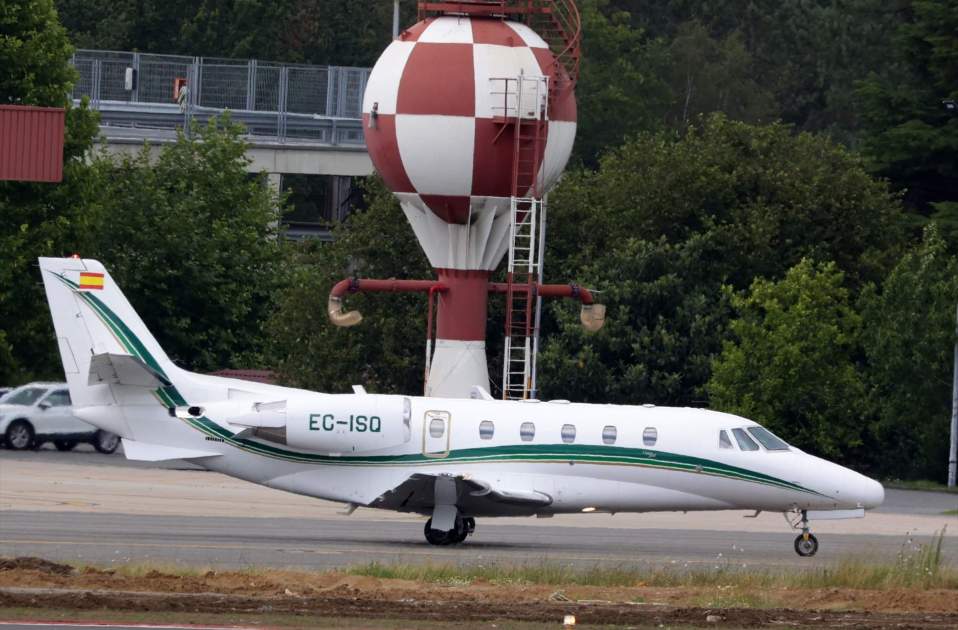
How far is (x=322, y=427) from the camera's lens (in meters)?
27.4

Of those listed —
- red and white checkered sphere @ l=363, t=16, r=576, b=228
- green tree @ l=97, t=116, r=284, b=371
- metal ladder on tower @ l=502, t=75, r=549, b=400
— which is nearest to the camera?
red and white checkered sphere @ l=363, t=16, r=576, b=228

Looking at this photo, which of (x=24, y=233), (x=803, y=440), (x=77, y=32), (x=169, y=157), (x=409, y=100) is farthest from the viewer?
(x=77, y=32)

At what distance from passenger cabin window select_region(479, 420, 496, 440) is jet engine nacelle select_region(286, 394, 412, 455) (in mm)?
1066

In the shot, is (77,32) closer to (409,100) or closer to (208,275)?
(208,275)

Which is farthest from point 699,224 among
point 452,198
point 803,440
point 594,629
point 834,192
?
point 594,629

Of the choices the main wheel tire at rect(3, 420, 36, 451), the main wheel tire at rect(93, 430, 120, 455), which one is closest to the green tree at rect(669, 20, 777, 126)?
the main wheel tire at rect(93, 430, 120, 455)

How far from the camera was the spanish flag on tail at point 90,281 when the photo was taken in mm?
→ 28438

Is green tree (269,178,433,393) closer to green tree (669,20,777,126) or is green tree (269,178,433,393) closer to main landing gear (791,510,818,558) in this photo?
main landing gear (791,510,818,558)

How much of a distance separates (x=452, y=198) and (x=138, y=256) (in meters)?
18.0

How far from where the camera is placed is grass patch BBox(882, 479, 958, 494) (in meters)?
43.0

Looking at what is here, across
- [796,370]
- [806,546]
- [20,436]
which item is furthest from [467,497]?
[20,436]

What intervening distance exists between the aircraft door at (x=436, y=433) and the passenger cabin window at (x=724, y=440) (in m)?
4.14

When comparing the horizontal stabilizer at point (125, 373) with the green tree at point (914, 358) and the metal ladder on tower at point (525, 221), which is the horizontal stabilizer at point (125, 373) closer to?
the metal ladder on tower at point (525, 221)

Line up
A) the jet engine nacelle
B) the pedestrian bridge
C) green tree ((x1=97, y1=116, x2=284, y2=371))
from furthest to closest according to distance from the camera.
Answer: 1. the pedestrian bridge
2. green tree ((x1=97, y1=116, x2=284, y2=371))
3. the jet engine nacelle
